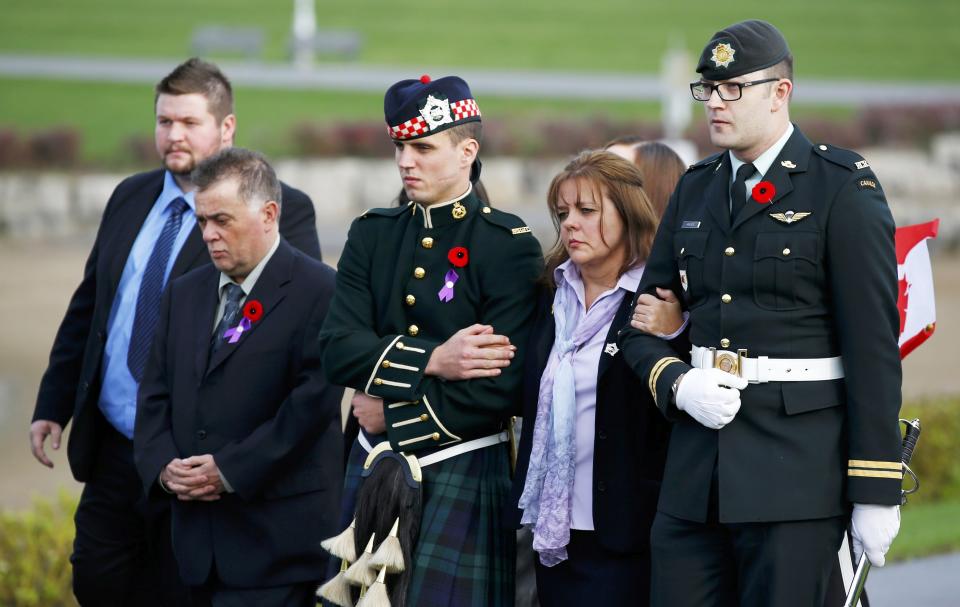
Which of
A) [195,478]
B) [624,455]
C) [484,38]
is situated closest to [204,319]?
[195,478]

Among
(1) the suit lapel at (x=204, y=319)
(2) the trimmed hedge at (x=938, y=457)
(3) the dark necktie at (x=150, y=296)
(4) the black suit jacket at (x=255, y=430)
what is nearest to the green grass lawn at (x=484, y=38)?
(2) the trimmed hedge at (x=938, y=457)

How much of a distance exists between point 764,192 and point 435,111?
100 centimetres

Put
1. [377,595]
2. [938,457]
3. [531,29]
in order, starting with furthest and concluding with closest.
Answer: [531,29]
[938,457]
[377,595]

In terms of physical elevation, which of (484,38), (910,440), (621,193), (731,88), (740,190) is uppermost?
(731,88)

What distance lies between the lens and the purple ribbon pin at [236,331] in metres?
4.39

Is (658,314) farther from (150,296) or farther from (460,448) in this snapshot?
(150,296)

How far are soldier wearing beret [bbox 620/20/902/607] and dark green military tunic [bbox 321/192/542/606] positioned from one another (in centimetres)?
59

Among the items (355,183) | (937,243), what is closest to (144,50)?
(355,183)

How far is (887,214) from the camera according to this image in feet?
11.0

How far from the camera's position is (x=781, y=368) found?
3.35 metres

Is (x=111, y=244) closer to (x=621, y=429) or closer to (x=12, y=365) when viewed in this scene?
(x=621, y=429)

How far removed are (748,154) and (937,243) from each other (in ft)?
46.3

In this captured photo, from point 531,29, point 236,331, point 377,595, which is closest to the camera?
point 377,595

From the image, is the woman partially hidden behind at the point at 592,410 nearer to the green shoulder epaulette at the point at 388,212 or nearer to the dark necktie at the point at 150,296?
the green shoulder epaulette at the point at 388,212
